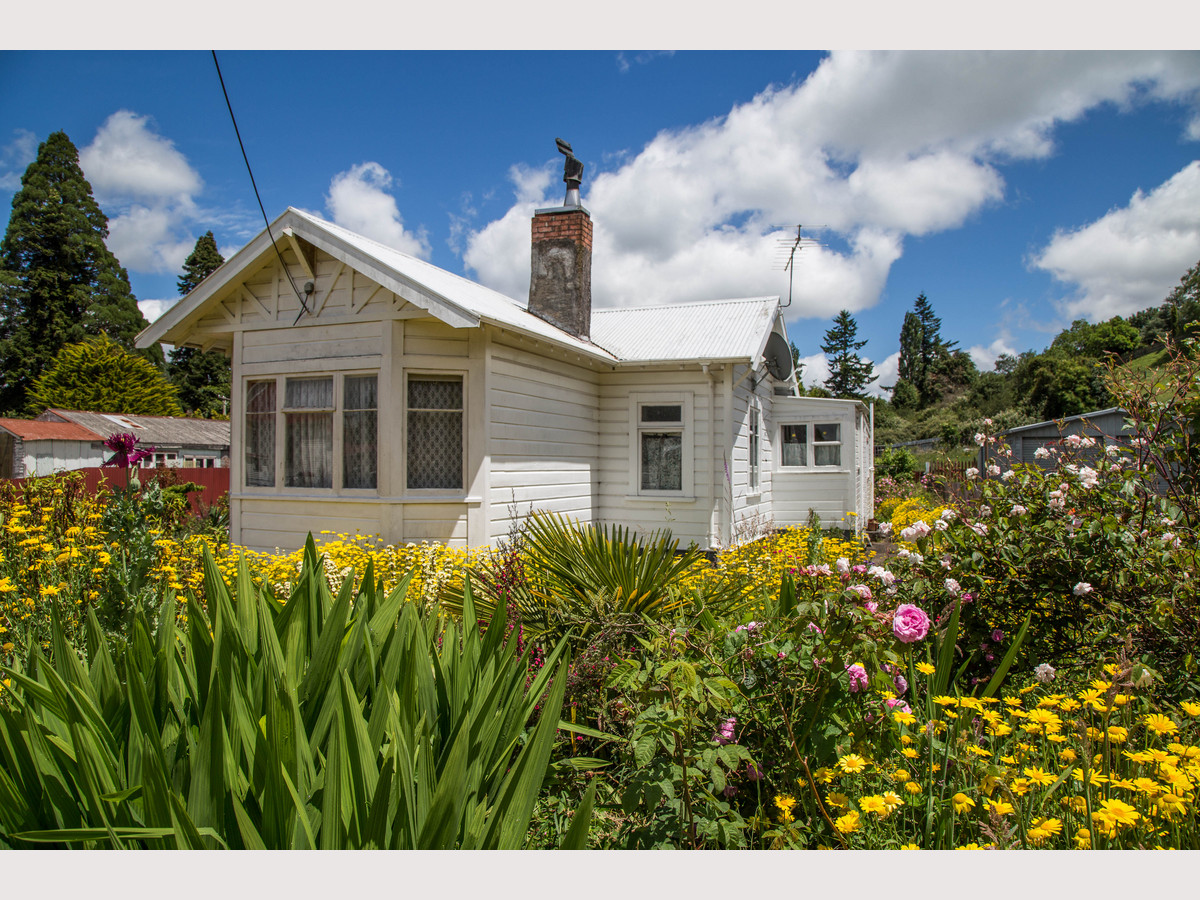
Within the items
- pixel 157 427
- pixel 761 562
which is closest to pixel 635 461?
pixel 761 562

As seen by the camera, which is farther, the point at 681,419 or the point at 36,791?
the point at 681,419

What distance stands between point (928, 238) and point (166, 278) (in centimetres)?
816

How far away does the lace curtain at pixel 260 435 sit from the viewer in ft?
27.6

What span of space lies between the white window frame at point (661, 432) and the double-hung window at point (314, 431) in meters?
4.34

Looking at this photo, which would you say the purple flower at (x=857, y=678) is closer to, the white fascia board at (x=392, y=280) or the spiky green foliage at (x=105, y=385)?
the white fascia board at (x=392, y=280)

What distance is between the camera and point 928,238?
4.92 metres

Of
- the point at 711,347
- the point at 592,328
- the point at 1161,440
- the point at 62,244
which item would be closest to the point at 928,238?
the point at 1161,440

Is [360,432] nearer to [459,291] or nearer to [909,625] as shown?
[459,291]

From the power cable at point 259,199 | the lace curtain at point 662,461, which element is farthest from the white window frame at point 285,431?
the lace curtain at point 662,461

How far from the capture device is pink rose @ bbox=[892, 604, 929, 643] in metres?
1.97

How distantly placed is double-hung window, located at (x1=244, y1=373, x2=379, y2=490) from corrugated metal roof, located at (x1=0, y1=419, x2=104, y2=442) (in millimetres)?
16338

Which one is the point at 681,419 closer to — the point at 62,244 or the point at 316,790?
the point at 316,790

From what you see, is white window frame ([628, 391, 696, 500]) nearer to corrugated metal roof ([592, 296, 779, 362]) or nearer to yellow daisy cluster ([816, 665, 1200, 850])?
corrugated metal roof ([592, 296, 779, 362])

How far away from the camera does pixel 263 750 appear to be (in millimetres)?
1432
